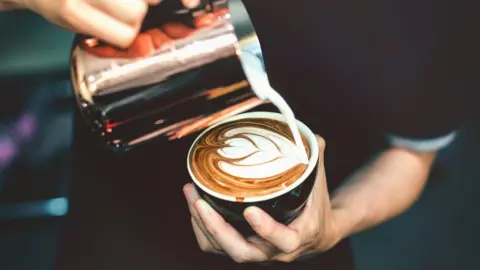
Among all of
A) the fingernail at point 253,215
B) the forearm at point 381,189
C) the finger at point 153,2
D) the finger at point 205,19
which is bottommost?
the forearm at point 381,189

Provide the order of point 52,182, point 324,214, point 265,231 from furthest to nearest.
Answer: point 52,182 < point 324,214 < point 265,231

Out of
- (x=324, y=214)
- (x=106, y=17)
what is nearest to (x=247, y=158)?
(x=324, y=214)

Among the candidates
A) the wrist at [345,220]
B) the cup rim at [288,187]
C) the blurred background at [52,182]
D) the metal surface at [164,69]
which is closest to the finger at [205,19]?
the metal surface at [164,69]

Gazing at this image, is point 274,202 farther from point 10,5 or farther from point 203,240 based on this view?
point 10,5

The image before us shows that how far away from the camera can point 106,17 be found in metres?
0.46

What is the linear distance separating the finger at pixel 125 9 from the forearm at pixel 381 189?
16.9 inches

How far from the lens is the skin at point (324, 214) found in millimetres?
576

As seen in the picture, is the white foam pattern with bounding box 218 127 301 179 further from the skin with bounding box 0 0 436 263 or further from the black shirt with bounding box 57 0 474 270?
the black shirt with bounding box 57 0 474 270

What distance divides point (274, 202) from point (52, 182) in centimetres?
102

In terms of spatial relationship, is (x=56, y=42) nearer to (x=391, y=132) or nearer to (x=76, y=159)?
(x=76, y=159)

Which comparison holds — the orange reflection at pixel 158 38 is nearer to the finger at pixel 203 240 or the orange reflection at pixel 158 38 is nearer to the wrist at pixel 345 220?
the finger at pixel 203 240

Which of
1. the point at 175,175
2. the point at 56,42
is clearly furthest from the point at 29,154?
the point at 175,175

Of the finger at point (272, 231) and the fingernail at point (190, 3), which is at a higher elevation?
the fingernail at point (190, 3)

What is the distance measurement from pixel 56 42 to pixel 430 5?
91 cm
